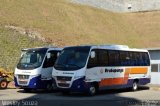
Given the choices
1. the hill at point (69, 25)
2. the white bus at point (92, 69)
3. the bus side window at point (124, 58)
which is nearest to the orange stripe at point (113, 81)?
the white bus at point (92, 69)

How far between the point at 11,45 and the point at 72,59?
17.4 m

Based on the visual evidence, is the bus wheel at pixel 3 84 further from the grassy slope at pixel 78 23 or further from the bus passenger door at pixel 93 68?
the grassy slope at pixel 78 23

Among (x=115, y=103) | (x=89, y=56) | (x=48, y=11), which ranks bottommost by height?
(x=115, y=103)

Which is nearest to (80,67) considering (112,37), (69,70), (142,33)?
(69,70)

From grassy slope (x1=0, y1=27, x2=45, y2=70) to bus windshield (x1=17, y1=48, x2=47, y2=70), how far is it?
9.36 meters

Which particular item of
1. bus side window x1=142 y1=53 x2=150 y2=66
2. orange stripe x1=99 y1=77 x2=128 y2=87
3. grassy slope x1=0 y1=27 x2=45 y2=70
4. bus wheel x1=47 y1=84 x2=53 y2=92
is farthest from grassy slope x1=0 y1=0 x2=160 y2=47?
orange stripe x1=99 y1=77 x2=128 y2=87

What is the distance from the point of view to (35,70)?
79.8 ft

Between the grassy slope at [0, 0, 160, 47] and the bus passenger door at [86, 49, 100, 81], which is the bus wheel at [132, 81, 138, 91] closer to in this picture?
the bus passenger door at [86, 49, 100, 81]

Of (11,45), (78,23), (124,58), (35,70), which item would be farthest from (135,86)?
(78,23)

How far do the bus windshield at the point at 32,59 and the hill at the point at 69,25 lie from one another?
9699mm

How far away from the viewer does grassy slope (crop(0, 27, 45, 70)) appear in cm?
3531

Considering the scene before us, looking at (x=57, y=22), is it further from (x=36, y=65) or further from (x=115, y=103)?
(x=115, y=103)

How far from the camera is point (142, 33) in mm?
64438

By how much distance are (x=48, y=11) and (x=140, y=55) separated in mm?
28845
